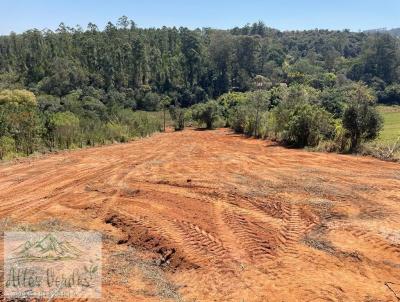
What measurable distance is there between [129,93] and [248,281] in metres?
51.2

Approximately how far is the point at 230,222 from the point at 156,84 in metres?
53.8

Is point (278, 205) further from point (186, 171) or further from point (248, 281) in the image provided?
point (186, 171)

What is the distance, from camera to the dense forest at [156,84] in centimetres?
2134

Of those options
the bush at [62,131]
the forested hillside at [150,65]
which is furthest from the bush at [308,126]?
the forested hillside at [150,65]

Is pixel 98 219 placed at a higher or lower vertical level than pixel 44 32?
lower

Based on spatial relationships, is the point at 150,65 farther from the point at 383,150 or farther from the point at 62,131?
the point at 383,150

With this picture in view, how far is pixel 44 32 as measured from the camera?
68938mm

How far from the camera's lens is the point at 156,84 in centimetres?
6141

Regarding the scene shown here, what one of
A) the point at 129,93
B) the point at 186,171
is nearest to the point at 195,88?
the point at 129,93

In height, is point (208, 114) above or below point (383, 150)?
below

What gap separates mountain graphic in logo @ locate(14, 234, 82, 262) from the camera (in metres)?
7.36

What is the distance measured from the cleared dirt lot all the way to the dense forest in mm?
5951

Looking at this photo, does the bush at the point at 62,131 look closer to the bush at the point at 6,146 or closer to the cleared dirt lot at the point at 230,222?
the bush at the point at 6,146

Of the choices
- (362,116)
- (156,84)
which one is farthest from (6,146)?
(156,84)
